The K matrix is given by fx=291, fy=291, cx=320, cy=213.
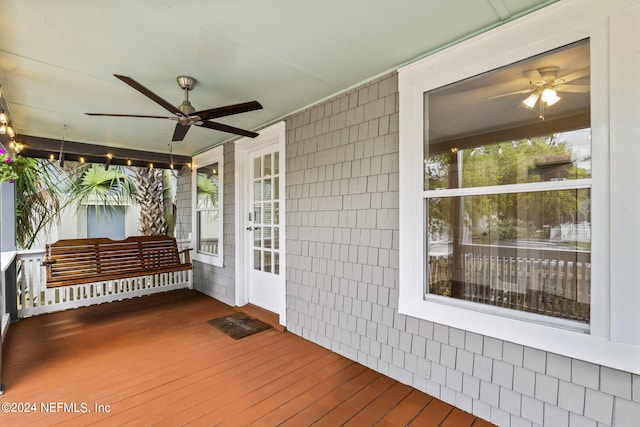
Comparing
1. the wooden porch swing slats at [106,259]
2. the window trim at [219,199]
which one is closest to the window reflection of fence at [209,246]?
the window trim at [219,199]

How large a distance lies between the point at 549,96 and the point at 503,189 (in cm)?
62

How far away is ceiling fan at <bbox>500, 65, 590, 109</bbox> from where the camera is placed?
169 centimetres

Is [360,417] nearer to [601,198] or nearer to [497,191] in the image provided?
[497,191]

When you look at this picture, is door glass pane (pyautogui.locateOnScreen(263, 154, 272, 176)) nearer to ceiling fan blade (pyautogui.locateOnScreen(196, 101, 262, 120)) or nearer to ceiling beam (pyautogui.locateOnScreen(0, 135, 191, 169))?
ceiling fan blade (pyautogui.locateOnScreen(196, 101, 262, 120))

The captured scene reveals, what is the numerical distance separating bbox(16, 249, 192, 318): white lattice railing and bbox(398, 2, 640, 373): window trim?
4185 millimetres

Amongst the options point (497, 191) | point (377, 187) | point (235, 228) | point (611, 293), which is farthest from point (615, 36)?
point (235, 228)

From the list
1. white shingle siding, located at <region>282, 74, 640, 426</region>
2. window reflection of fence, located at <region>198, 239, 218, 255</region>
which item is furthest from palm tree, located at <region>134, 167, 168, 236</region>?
white shingle siding, located at <region>282, 74, 640, 426</region>

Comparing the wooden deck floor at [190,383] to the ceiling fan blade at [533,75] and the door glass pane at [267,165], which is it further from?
the ceiling fan blade at [533,75]

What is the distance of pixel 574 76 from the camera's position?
1.68 m

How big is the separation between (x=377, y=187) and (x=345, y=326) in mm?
1337

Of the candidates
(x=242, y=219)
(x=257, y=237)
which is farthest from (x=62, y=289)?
(x=257, y=237)

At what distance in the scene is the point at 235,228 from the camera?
4.19 meters

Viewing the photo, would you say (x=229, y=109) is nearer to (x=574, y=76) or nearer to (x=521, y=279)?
(x=574, y=76)

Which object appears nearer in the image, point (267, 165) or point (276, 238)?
point (276, 238)
